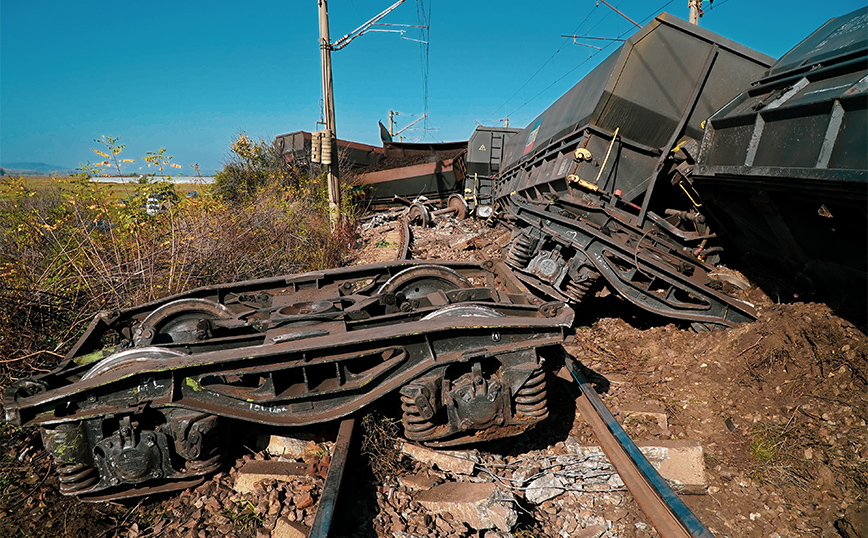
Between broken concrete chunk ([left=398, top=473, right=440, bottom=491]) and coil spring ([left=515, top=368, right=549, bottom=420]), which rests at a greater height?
coil spring ([left=515, top=368, right=549, bottom=420])

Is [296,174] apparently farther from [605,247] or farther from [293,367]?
[293,367]

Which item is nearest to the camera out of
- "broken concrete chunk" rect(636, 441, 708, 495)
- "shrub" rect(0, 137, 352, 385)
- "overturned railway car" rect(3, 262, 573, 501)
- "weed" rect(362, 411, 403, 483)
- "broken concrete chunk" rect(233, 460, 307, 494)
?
"overturned railway car" rect(3, 262, 573, 501)

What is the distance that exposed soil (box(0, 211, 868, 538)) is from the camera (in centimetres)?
240

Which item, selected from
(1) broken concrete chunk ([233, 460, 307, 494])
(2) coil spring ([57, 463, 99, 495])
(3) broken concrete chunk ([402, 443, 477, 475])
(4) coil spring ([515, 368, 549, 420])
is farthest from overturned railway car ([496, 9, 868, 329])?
(2) coil spring ([57, 463, 99, 495])

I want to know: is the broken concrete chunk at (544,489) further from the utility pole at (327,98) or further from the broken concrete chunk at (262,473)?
the utility pole at (327,98)

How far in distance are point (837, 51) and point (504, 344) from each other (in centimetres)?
368

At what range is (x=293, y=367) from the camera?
8.13 feet

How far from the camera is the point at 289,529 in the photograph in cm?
221

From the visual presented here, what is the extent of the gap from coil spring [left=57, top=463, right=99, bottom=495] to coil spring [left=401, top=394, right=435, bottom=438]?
6.06ft

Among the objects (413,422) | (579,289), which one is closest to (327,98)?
(579,289)

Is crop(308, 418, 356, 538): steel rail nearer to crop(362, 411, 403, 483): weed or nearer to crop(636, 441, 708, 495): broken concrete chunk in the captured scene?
crop(362, 411, 403, 483): weed

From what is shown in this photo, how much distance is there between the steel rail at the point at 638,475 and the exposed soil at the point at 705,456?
0.17m

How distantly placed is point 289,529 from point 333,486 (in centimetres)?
31

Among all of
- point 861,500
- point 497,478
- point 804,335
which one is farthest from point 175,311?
point 804,335
